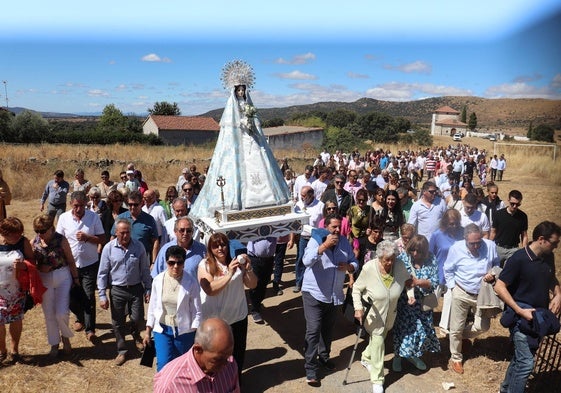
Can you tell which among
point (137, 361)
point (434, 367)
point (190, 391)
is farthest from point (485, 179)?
point (190, 391)

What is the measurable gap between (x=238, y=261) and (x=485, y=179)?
25269 millimetres

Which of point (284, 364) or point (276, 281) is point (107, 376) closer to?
point (284, 364)

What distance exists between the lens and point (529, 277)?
4039 millimetres

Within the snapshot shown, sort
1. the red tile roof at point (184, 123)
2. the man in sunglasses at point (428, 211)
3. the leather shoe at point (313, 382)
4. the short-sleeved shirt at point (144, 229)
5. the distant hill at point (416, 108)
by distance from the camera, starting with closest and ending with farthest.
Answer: the leather shoe at point (313, 382) < the short-sleeved shirt at point (144, 229) < the man in sunglasses at point (428, 211) < the red tile roof at point (184, 123) < the distant hill at point (416, 108)

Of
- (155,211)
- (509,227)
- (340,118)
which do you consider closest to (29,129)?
(155,211)

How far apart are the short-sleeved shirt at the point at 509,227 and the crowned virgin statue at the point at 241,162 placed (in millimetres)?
3211

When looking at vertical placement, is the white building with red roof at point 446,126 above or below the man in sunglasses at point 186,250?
above

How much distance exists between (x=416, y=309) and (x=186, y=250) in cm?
274

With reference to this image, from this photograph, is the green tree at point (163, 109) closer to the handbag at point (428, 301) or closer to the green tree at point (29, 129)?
the green tree at point (29, 129)

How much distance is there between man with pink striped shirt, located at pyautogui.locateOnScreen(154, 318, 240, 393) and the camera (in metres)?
2.41

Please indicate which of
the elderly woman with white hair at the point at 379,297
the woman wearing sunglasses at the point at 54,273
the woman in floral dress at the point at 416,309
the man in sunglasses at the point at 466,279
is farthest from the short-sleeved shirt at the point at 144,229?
the man in sunglasses at the point at 466,279

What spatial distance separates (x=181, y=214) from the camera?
5691 millimetres

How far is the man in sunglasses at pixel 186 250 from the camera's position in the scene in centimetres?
430

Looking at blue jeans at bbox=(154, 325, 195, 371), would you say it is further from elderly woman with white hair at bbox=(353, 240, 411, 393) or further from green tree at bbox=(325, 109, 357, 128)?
green tree at bbox=(325, 109, 357, 128)
